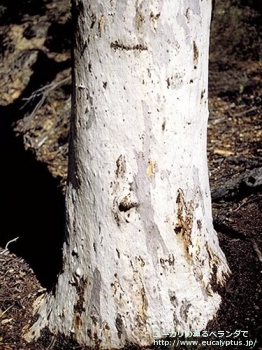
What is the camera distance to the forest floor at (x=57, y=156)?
8.69ft

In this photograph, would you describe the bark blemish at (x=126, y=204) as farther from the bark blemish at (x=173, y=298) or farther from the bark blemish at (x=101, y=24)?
the bark blemish at (x=101, y=24)

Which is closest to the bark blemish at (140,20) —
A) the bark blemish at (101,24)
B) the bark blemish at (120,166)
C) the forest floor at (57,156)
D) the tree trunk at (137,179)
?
the tree trunk at (137,179)

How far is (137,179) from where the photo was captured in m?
2.27

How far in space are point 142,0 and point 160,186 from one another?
0.77m

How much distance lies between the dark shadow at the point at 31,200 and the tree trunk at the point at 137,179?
2.15 ft

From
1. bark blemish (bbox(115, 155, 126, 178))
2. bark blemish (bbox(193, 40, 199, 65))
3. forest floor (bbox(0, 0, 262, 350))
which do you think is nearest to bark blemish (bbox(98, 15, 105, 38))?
bark blemish (bbox(193, 40, 199, 65))

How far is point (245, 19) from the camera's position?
18.1 ft

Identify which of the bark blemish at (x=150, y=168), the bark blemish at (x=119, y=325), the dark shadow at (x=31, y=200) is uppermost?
the bark blemish at (x=150, y=168)

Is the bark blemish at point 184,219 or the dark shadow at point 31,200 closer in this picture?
the bark blemish at point 184,219

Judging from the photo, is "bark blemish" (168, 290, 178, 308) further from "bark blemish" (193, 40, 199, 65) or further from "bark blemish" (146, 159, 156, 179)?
"bark blemish" (193, 40, 199, 65)

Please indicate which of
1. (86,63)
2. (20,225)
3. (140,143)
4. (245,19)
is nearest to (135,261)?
(140,143)

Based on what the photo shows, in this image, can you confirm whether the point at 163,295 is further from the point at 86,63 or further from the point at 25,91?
the point at 25,91

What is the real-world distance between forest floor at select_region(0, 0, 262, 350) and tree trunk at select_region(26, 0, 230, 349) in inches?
7.8

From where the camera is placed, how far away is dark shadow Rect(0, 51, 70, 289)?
3.27 metres
